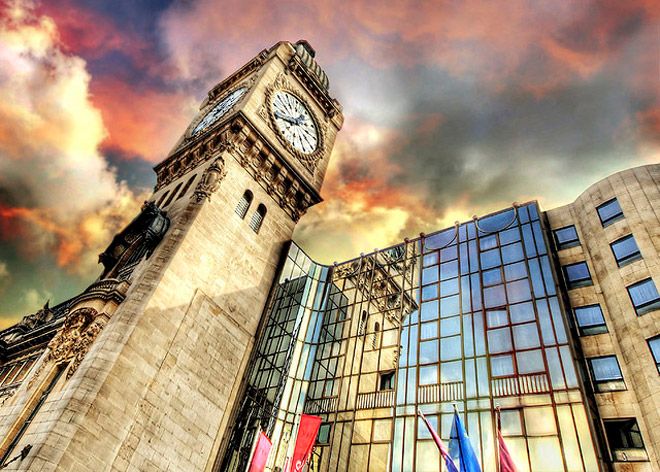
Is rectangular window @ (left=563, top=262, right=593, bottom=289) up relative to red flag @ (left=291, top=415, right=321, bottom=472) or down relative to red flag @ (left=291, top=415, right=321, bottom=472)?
up

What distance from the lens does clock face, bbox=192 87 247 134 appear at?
41.9 meters

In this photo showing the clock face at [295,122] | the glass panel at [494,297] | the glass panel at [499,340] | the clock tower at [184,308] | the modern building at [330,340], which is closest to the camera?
the clock tower at [184,308]

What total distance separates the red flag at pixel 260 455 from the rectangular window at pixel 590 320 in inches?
730

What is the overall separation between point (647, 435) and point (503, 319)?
26.9 ft

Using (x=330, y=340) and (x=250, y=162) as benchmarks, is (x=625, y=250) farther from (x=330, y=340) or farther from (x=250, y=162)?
(x=250, y=162)

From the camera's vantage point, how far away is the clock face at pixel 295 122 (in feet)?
136

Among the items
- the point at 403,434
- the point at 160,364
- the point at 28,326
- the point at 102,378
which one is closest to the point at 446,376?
the point at 403,434

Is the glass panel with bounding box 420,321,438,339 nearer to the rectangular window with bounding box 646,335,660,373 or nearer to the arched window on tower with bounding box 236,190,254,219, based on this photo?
the rectangular window with bounding box 646,335,660,373

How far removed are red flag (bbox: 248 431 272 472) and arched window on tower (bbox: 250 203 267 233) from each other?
51.7 feet

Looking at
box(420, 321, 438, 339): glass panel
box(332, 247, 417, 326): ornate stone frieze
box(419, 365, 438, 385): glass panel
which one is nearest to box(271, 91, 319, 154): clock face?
box(332, 247, 417, 326): ornate stone frieze

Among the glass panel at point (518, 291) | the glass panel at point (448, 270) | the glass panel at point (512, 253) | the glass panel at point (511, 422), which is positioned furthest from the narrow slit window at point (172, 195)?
the glass panel at point (511, 422)

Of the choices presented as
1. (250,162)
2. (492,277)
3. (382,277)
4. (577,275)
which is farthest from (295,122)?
(577,275)

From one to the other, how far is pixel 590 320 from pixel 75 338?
28.9 metres

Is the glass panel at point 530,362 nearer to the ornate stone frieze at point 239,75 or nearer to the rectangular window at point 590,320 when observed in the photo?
the rectangular window at point 590,320
